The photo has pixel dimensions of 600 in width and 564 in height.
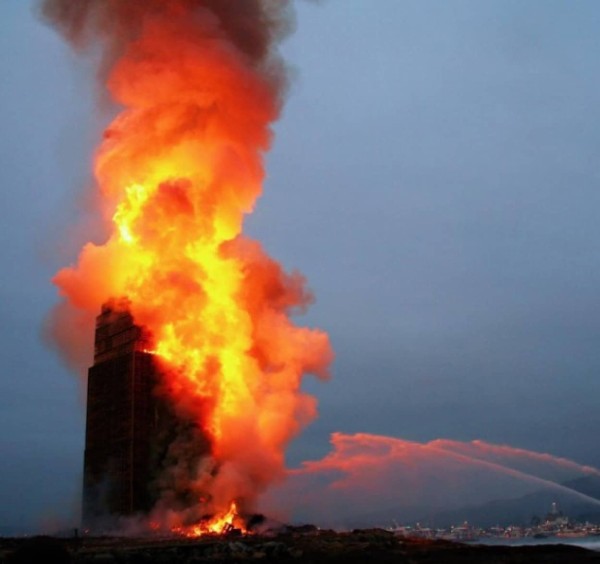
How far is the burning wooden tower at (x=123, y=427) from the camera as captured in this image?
101062 mm

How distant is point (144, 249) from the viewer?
9881cm

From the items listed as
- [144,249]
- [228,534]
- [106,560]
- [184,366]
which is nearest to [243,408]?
[184,366]

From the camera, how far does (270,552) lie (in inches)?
2731

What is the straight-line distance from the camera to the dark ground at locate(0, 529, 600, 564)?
65.3 m

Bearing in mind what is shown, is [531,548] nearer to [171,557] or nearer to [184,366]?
[171,557]

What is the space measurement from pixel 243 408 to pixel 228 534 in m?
15.9

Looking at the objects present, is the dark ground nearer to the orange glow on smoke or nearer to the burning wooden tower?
the orange glow on smoke

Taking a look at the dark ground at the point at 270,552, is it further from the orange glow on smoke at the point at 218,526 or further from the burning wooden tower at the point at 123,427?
the burning wooden tower at the point at 123,427

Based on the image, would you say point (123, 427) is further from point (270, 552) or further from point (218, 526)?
point (270, 552)

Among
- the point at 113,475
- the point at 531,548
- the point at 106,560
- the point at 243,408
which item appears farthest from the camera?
the point at 113,475

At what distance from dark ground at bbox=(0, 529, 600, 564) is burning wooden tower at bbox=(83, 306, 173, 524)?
57.0ft

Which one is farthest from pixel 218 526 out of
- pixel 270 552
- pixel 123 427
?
pixel 123 427

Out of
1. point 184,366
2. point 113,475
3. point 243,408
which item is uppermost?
point 184,366

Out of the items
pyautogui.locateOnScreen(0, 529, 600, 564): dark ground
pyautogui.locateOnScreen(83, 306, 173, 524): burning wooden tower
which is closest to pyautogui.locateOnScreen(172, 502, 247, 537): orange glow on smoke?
pyautogui.locateOnScreen(0, 529, 600, 564): dark ground
